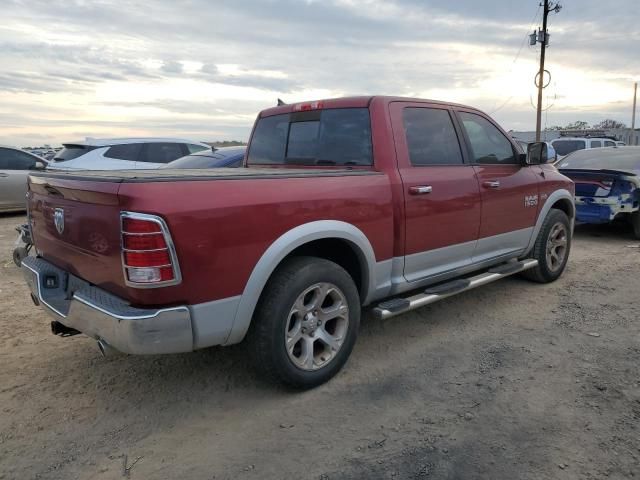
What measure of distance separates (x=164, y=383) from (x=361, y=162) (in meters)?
2.11

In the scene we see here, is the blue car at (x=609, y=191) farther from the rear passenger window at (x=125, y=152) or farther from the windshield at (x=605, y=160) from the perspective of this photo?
the rear passenger window at (x=125, y=152)

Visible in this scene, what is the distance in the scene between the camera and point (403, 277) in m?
3.95

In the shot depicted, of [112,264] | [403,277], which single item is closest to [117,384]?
[112,264]

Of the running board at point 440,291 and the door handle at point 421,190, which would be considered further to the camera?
the door handle at point 421,190

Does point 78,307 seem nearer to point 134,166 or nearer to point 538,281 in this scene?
point 538,281

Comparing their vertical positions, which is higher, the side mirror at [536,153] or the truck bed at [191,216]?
the side mirror at [536,153]

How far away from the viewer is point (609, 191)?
8.02m

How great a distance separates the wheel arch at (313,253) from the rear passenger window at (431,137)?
2.97ft

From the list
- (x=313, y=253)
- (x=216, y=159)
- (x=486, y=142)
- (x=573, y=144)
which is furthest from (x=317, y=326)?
(x=573, y=144)

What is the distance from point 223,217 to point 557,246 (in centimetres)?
439

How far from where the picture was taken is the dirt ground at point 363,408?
104 inches

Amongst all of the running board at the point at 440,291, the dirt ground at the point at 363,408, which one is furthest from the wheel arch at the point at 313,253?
the dirt ground at the point at 363,408

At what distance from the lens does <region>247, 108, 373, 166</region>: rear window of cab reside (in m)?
3.96

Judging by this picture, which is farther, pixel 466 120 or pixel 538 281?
pixel 538 281
